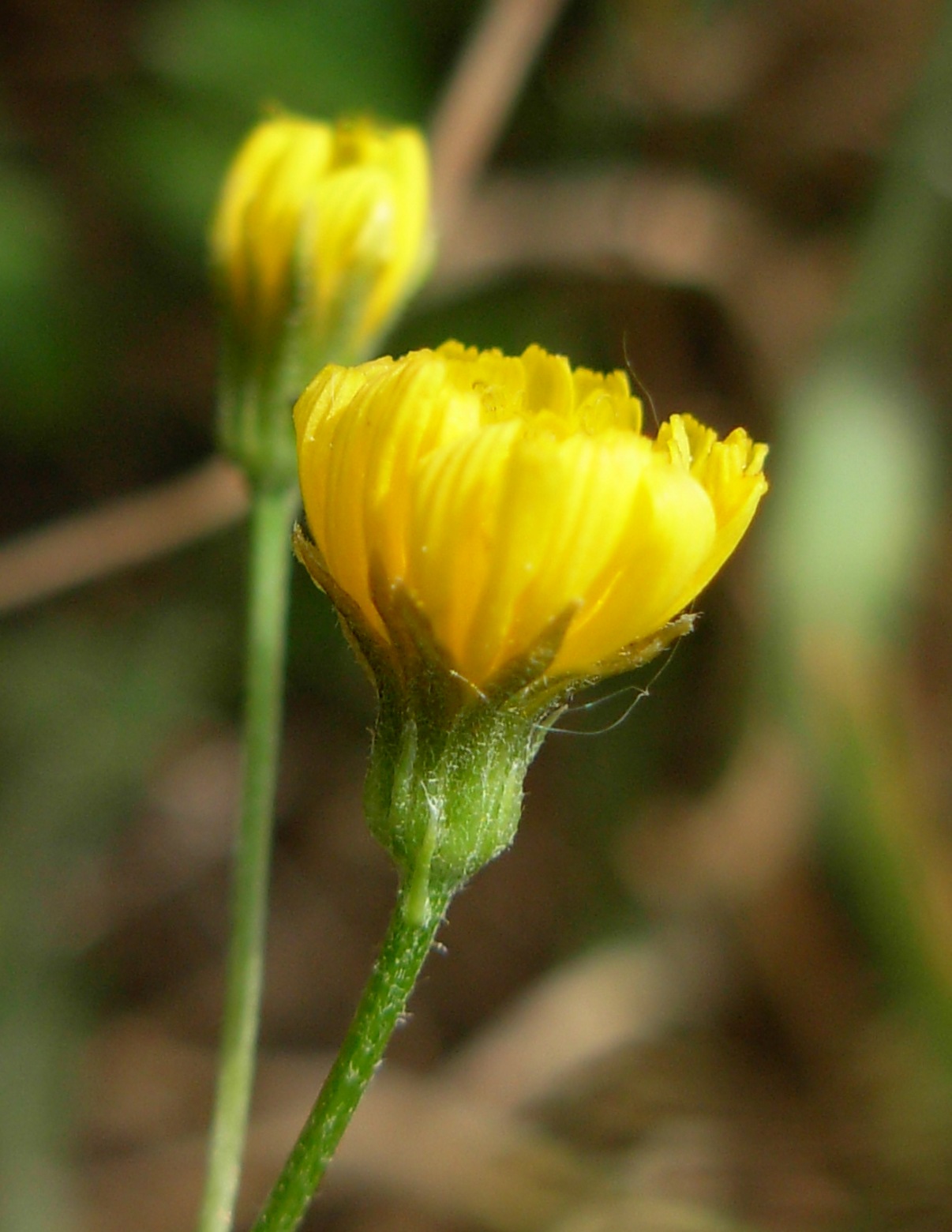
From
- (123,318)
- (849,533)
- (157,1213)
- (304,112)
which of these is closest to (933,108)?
(849,533)

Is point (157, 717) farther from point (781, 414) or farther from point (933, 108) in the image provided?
point (933, 108)

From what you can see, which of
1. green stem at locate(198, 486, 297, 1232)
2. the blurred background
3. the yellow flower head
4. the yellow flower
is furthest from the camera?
the blurred background

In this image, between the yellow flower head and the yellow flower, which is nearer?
the yellow flower

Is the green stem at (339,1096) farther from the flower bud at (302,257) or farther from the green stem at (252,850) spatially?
the flower bud at (302,257)

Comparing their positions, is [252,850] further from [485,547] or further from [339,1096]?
[485,547]

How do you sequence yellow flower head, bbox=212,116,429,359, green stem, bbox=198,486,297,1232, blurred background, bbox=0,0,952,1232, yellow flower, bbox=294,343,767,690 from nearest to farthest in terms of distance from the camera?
1. yellow flower, bbox=294,343,767,690
2. green stem, bbox=198,486,297,1232
3. yellow flower head, bbox=212,116,429,359
4. blurred background, bbox=0,0,952,1232

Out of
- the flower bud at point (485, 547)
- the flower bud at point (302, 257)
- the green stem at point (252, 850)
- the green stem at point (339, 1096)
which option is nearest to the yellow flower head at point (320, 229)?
the flower bud at point (302, 257)

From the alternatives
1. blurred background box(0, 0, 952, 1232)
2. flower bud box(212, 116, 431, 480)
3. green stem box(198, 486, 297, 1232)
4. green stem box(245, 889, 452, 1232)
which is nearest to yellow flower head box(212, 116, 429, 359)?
flower bud box(212, 116, 431, 480)

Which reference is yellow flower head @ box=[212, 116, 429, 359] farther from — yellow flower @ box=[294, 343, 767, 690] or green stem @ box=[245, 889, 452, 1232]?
green stem @ box=[245, 889, 452, 1232]
